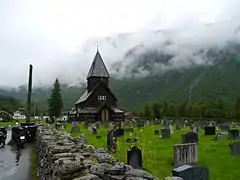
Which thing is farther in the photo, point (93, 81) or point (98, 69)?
point (98, 69)

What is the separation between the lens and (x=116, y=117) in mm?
84000

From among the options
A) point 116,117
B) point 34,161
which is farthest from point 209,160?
point 116,117

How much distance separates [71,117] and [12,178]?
253 ft

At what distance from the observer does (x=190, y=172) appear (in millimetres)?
7812

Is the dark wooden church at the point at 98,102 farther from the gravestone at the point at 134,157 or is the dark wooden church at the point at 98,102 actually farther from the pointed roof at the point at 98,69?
the gravestone at the point at 134,157

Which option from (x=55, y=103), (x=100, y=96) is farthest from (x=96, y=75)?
(x=55, y=103)

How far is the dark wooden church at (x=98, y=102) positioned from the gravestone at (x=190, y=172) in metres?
72.1

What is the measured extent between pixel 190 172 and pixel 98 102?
3129 inches

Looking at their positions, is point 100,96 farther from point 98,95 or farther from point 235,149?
point 235,149

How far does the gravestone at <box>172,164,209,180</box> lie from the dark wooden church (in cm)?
7205

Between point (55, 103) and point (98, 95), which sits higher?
point (98, 95)

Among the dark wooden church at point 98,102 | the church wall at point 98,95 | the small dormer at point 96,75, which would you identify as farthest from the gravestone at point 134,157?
the small dormer at point 96,75

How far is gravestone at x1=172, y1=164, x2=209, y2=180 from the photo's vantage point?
7641 millimetres

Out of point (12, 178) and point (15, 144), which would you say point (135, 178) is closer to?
point (12, 178)
